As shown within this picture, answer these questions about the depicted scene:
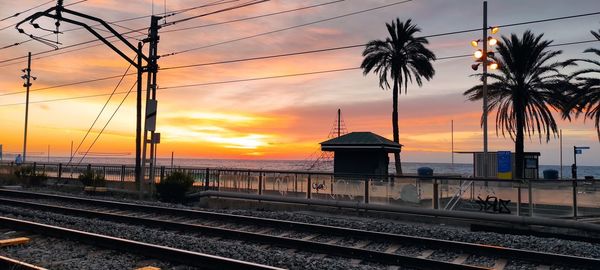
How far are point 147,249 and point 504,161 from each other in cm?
1842

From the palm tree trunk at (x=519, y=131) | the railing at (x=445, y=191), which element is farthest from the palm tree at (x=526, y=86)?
the railing at (x=445, y=191)

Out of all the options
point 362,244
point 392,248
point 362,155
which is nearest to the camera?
point 392,248

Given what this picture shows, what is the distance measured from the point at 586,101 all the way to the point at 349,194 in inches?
820

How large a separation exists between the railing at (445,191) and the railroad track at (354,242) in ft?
15.7

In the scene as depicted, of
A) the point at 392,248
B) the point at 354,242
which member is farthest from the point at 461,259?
the point at 354,242

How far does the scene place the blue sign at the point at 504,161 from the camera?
22.3m

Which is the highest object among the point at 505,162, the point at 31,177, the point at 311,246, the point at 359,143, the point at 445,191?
the point at 359,143

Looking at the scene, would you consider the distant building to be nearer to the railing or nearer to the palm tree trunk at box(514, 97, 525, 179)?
the railing

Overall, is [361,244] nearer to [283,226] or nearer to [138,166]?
[283,226]

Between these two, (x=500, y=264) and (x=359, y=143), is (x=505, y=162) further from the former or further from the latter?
(x=500, y=264)

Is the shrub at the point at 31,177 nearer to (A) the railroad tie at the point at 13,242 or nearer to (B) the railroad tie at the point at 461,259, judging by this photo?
(A) the railroad tie at the point at 13,242

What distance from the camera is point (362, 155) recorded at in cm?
2628

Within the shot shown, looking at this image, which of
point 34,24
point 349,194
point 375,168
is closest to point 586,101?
point 375,168

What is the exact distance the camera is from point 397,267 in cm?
846
